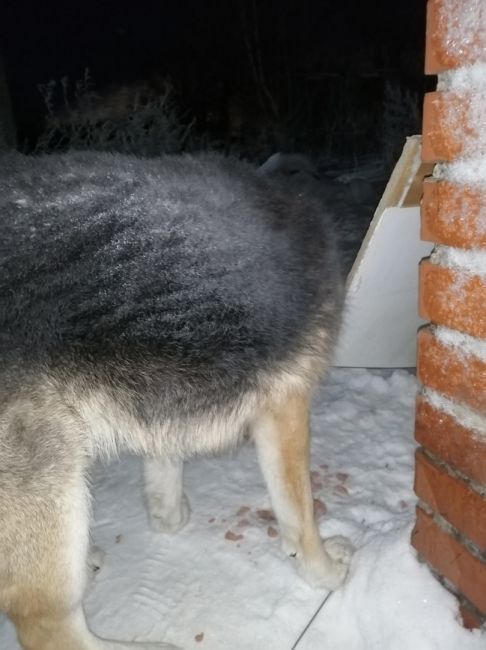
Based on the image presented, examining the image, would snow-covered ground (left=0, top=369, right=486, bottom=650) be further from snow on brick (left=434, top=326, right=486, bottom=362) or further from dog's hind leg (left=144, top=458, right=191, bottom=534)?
snow on brick (left=434, top=326, right=486, bottom=362)

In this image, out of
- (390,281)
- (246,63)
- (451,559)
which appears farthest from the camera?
(246,63)

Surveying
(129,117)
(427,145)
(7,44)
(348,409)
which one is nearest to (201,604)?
(348,409)

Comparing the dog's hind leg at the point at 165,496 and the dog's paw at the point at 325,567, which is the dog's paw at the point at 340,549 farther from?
the dog's hind leg at the point at 165,496

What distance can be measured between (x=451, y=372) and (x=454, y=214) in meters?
0.41

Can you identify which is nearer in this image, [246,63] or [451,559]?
[451,559]

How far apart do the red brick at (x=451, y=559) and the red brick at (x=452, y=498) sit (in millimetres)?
57

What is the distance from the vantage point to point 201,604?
1.89 meters

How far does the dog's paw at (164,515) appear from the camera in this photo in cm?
220

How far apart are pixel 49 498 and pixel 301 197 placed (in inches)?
52.9

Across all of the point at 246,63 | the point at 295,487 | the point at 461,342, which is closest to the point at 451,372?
the point at 461,342

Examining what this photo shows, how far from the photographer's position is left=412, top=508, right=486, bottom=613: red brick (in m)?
1.45

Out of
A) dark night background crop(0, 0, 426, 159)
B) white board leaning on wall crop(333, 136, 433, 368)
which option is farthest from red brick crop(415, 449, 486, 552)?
dark night background crop(0, 0, 426, 159)

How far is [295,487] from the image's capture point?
1828 mm

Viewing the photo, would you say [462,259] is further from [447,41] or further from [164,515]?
[164,515]
